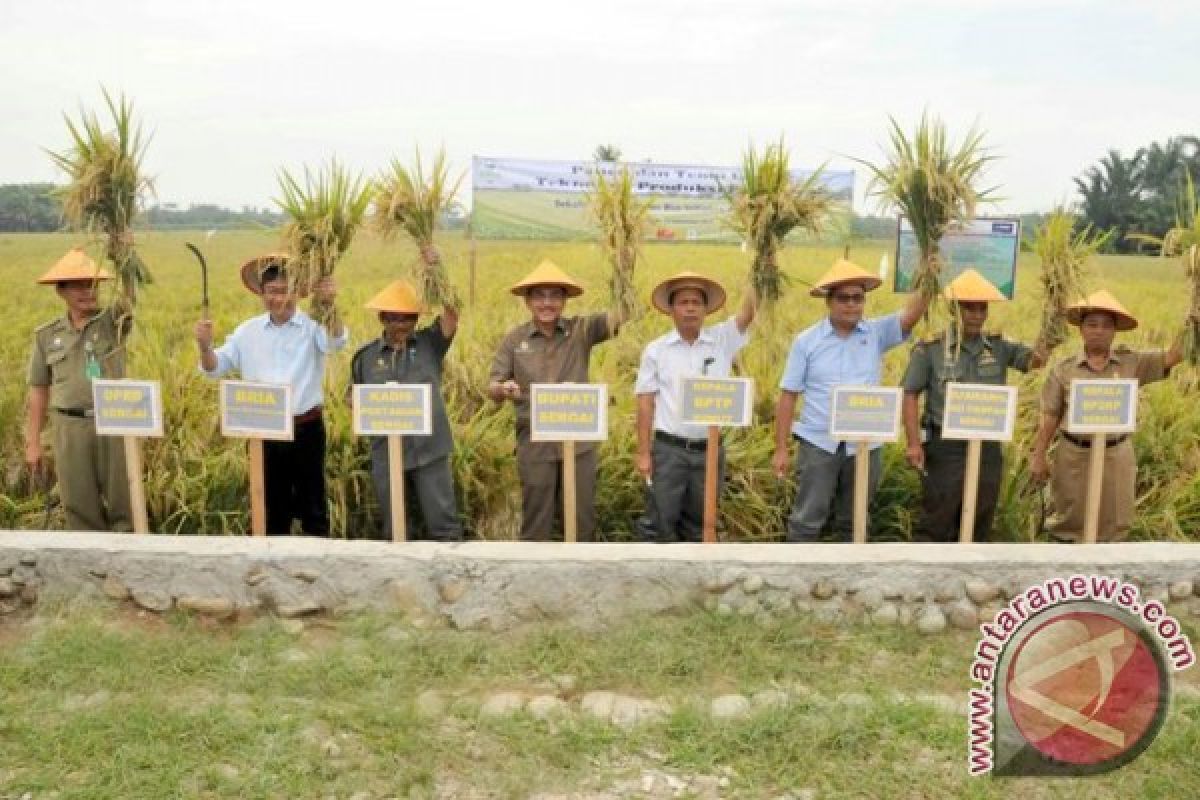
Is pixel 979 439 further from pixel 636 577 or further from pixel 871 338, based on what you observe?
pixel 636 577

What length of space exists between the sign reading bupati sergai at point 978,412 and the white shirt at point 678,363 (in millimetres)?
885

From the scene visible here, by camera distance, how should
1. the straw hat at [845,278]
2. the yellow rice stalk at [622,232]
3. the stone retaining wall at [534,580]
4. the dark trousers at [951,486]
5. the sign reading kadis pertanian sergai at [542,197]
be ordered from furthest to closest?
the sign reading kadis pertanian sergai at [542,197] → the dark trousers at [951,486] → the yellow rice stalk at [622,232] → the straw hat at [845,278] → the stone retaining wall at [534,580]

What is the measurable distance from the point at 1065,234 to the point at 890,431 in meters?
1.42

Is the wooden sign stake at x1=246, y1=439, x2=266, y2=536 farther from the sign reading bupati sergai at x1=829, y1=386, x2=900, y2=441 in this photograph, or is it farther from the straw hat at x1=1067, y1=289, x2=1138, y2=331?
the straw hat at x1=1067, y1=289, x2=1138, y2=331

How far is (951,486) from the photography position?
14.3ft

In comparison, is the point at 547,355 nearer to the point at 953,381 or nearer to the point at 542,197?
the point at 953,381

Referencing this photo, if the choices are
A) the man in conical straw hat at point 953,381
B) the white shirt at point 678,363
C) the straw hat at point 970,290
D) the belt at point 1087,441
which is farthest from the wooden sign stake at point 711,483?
the belt at point 1087,441

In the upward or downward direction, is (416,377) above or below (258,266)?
below

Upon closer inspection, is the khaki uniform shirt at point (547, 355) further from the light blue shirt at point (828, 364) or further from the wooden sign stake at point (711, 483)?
the light blue shirt at point (828, 364)

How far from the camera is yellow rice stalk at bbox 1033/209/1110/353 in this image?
4.43 metres

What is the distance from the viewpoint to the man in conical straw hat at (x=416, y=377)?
160 inches

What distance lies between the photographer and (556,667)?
3443 mm

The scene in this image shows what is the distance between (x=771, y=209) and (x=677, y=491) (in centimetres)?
124

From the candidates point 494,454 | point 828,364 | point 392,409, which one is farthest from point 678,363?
point 392,409
